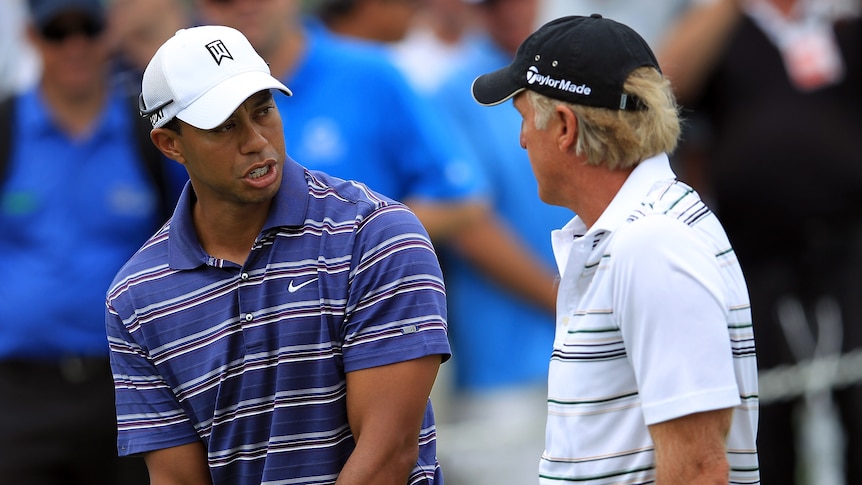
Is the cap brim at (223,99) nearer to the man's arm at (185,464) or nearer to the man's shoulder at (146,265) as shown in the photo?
the man's shoulder at (146,265)

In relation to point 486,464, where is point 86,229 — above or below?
above

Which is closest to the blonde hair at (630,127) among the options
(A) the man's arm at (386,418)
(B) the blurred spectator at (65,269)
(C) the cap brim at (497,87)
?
(C) the cap brim at (497,87)

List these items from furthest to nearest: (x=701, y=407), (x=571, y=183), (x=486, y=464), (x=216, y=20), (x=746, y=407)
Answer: (x=486, y=464) → (x=216, y=20) → (x=571, y=183) → (x=746, y=407) → (x=701, y=407)

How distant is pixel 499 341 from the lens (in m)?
6.30

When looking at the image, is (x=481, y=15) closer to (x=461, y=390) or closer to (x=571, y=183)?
(x=461, y=390)

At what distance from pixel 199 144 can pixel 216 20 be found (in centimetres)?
224

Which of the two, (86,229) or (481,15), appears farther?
(481,15)

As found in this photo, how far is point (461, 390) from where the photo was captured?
636cm

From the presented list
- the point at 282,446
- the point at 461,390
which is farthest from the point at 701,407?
the point at 461,390

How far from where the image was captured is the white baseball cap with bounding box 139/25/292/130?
3.56m

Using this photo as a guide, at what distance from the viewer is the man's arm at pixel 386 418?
349 centimetres

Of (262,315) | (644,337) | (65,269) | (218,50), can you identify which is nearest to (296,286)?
(262,315)

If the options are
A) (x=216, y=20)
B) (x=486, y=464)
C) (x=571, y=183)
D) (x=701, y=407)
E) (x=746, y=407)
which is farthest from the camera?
(x=486, y=464)

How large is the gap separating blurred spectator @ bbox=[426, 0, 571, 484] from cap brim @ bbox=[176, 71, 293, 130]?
2724mm
